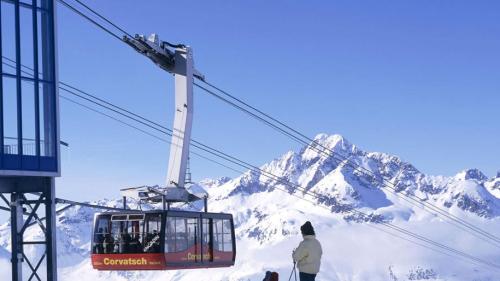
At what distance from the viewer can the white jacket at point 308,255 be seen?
1980 centimetres

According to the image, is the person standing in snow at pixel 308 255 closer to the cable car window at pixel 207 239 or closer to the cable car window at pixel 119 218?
the cable car window at pixel 119 218

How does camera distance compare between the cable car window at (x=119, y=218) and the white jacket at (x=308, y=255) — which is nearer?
the white jacket at (x=308, y=255)

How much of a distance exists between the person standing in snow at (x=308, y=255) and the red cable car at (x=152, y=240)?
52.0 ft

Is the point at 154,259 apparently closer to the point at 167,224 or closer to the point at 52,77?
the point at 167,224

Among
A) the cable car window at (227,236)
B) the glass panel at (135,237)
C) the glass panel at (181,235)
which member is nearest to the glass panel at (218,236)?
the cable car window at (227,236)

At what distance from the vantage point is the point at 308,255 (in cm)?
1989

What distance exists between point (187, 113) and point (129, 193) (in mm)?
5236

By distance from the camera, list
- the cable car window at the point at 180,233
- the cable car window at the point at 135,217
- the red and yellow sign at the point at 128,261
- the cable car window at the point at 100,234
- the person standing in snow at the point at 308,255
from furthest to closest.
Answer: the cable car window at the point at 100,234
the cable car window at the point at 135,217
the cable car window at the point at 180,233
the red and yellow sign at the point at 128,261
the person standing in snow at the point at 308,255

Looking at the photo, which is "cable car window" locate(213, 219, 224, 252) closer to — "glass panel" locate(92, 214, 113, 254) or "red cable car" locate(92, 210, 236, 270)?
"red cable car" locate(92, 210, 236, 270)

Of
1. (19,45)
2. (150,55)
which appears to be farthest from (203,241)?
(19,45)

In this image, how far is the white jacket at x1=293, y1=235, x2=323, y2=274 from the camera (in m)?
19.8

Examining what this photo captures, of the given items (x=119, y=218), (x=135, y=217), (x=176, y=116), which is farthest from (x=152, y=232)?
(x=176, y=116)

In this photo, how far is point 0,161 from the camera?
29984 millimetres

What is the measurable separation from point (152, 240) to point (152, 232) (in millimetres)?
356
